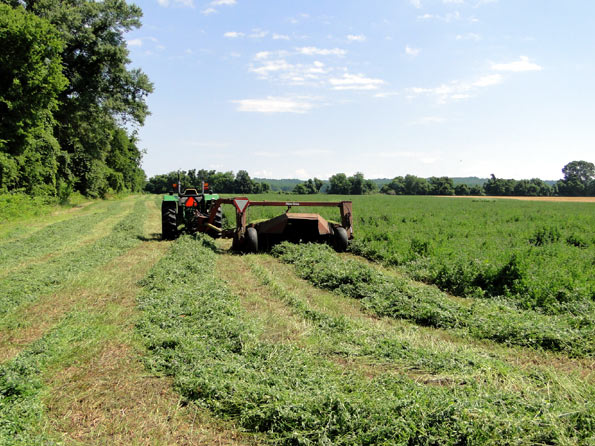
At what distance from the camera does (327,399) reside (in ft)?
10.8

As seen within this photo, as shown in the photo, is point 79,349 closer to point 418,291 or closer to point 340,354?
point 340,354

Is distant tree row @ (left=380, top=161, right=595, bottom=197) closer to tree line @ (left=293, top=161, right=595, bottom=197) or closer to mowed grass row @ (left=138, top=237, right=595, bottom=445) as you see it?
tree line @ (left=293, top=161, right=595, bottom=197)

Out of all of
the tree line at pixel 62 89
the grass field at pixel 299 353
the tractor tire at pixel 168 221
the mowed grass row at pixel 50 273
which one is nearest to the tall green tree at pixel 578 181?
the tree line at pixel 62 89

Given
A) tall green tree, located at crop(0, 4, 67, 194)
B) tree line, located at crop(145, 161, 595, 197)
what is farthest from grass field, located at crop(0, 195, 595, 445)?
tree line, located at crop(145, 161, 595, 197)

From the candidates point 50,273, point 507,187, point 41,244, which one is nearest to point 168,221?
point 41,244

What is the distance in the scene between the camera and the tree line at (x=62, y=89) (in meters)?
18.0

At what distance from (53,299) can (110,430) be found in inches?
160

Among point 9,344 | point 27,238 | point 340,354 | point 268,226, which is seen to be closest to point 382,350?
point 340,354

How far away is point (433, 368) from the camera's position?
4.04m

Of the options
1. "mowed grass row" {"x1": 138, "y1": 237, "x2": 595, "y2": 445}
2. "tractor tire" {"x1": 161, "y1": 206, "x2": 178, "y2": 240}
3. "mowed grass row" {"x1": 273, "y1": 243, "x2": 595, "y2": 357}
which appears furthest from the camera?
"tractor tire" {"x1": 161, "y1": 206, "x2": 178, "y2": 240}

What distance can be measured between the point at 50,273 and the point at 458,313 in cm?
757

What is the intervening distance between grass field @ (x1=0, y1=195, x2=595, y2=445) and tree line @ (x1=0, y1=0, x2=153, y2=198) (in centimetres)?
1291

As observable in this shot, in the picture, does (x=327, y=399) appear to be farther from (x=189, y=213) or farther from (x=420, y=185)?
(x=420, y=185)

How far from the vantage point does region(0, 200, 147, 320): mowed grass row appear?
6.18 m
